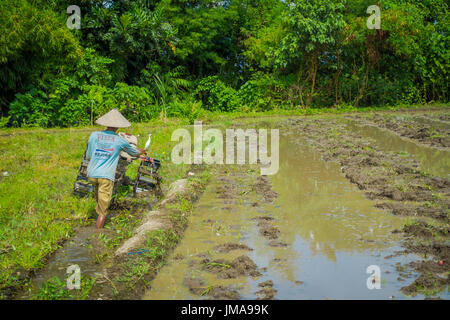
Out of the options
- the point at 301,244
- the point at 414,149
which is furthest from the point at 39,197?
the point at 414,149

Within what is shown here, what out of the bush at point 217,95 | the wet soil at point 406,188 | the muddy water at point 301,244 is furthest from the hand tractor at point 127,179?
the bush at point 217,95

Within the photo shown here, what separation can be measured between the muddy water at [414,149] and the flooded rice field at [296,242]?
0.28 ft

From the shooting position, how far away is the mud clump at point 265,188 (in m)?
6.44

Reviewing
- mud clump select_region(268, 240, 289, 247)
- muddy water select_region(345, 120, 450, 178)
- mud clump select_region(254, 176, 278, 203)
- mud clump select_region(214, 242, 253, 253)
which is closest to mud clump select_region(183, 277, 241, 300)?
mud clump select_region(214, 242, 253, 253)

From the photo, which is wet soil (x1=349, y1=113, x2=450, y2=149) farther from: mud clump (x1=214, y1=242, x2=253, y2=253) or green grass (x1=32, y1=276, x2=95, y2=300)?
green grass (x1=32, y1=276, x2=95, y2=300)

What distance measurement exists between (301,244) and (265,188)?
231cm

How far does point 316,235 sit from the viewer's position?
4.88 metres

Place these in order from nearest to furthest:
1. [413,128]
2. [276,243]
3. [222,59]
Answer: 1. [276,243]
2. [413,128]
3. [222,59]

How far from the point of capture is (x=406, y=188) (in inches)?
252

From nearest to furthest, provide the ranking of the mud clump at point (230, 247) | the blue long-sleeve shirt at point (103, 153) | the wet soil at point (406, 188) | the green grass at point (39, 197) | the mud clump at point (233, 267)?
the mud clump at point (233, 267) < the wet soil at point (406, 188) < the green grass at point (39, 197) < the mud clump at point (230, 247) < the blue long-sleeve shirt at point (103, 153)

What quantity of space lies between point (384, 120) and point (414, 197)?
9.37 m

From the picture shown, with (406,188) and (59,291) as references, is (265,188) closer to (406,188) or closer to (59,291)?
(406,188)

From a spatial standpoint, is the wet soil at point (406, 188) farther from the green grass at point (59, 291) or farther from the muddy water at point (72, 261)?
the muddy water at point (72, 261)

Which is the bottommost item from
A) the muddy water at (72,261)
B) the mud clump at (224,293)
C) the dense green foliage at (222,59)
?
the muddy water at (72,261)
